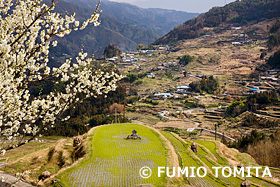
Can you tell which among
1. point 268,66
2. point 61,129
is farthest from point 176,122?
point 268,66

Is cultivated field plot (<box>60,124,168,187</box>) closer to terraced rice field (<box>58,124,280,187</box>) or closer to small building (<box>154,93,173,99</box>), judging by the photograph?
terraced rice field (<box>58,124,280,187</box>)

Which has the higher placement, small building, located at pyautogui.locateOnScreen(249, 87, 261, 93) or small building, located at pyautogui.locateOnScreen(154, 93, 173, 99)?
small building, located at pyautogui.locateOnScreen(249, 87, 261, 93)

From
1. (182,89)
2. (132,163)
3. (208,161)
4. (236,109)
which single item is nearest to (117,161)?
(132,163)

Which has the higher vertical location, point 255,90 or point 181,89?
point 255,90

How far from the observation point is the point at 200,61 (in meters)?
171

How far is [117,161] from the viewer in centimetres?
3012

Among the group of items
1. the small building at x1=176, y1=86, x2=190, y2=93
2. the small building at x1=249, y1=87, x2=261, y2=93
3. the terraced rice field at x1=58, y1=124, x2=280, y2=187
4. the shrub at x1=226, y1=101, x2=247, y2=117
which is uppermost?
the small building at x1=249, y1=87, x2=261, y2=93

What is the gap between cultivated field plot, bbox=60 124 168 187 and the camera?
25156 mm

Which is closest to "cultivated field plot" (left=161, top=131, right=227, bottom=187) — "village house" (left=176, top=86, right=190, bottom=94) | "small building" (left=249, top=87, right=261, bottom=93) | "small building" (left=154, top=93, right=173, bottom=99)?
"small building" (left=154, top=93, right=173, bottom=99)

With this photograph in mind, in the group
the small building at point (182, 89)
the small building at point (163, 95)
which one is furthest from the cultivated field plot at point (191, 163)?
the small building at point (182, 89)

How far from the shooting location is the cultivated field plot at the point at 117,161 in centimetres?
2516

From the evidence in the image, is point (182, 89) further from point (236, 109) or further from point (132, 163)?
point (132, 163)

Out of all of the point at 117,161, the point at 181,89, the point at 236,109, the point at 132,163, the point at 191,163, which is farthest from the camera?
the point at 181,89

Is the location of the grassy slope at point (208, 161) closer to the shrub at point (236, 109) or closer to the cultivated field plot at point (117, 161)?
the cultivated field plot at point (117, 161)
